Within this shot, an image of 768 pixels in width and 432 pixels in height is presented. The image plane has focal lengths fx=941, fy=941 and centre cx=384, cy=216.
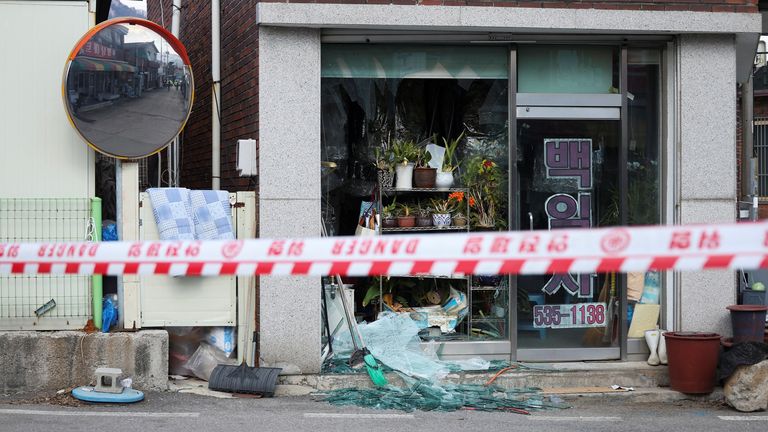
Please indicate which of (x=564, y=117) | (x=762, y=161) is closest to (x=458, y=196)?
(x=564, y=117)

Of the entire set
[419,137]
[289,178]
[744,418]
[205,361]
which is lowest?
[744,418]

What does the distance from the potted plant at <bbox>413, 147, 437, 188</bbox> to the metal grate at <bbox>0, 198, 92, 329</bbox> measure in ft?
10.4

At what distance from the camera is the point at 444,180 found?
9.55m

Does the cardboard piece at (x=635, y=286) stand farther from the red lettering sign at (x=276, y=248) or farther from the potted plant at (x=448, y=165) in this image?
the red lettering sign at (x=276, y=248)

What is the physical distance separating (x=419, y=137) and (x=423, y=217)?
854 mm

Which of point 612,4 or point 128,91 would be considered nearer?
point 128,91

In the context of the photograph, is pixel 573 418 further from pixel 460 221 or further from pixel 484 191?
pixel 484 191

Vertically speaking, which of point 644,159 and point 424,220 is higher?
point 644,159

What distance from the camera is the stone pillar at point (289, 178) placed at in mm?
8750

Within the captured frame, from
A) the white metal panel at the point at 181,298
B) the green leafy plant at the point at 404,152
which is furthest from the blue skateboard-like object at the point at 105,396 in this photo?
the green leafy plant at the point at 404,152

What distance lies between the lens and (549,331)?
370 inches

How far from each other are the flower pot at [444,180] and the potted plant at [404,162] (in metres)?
0.27

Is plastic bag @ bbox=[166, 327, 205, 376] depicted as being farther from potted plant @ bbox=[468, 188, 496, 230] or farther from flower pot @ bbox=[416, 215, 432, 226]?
potted plant @ bbox=[468, 188, 496, 230]

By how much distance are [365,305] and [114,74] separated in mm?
3296
